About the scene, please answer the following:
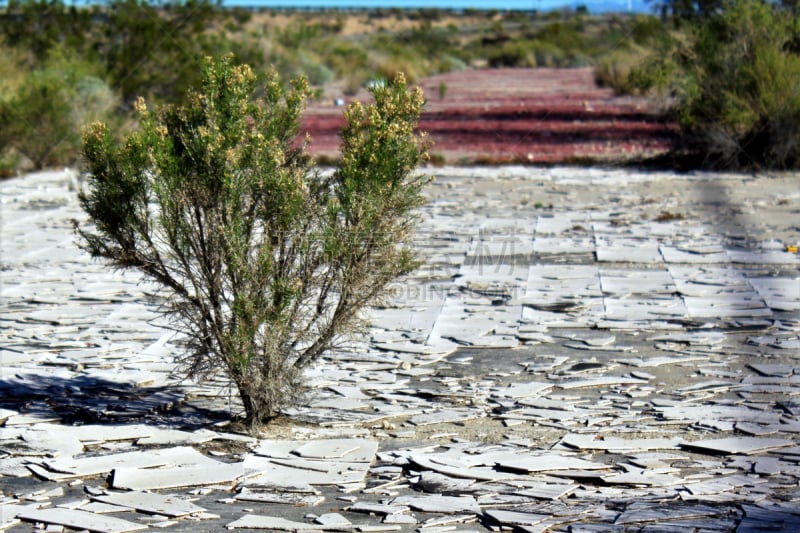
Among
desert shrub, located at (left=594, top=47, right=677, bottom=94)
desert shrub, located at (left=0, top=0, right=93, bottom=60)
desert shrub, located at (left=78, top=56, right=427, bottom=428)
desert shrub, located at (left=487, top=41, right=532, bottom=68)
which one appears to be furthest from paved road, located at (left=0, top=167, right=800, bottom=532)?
desert shrub, located at (left=487, top=41, right=532, bottom=68)

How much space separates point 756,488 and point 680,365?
2401 mm

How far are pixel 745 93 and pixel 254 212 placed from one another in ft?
51.4

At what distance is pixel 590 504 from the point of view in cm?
525

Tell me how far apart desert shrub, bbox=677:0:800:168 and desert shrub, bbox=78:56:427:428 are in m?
14.3

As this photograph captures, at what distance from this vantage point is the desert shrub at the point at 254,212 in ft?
20.2

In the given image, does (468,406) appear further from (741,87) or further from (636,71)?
(636,71)

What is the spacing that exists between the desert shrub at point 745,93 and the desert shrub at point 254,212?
1430 centimetres

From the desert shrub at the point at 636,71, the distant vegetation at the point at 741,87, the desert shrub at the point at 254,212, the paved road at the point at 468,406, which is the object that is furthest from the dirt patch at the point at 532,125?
the desert shrub at the point at 254,212

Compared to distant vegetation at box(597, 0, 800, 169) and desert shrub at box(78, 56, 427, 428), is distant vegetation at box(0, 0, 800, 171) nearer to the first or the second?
distant vegetation at box(597, 0, 800, 169)

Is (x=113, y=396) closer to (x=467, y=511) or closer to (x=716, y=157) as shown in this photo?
(x=467, y=511)

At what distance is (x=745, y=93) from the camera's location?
20.0 meters

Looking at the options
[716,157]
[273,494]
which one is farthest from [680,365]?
[716,157]

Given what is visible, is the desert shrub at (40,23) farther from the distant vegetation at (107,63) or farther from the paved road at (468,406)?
the paved road at (468,406)

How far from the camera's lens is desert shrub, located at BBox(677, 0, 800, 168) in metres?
19.3
